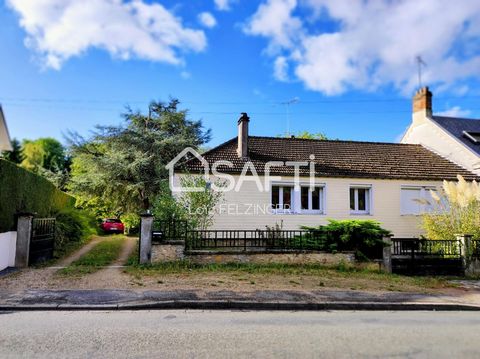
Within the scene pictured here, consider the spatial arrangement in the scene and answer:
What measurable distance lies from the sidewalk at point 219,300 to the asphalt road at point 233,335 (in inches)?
15.2

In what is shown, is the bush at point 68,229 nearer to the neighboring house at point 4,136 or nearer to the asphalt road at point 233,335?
the neighboring house at point 4,136

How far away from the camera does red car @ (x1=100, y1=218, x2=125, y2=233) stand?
27000 millimetres

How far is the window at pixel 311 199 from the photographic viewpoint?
16938 millimetres

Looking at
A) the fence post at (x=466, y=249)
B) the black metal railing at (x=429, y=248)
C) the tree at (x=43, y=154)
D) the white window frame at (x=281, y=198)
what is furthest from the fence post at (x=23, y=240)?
the tree at (x=43, y=154)

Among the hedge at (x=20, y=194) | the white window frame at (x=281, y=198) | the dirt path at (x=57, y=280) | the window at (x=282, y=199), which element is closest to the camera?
the dirt path at (x=57, y=280)

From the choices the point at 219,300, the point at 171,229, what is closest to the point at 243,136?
the point at 171,229

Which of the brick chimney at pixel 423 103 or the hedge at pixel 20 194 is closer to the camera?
the hedge at pixel 20 194

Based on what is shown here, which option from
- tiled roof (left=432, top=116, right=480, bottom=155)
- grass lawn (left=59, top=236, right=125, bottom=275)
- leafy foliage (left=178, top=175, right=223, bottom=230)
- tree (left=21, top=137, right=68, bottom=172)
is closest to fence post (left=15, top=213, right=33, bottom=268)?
grass lawn (left=59, top=236, right=125, bottom=275)

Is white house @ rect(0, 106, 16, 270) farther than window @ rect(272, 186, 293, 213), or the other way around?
window @ rect(272, 186, 293, 213)

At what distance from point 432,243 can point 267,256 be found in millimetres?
6112

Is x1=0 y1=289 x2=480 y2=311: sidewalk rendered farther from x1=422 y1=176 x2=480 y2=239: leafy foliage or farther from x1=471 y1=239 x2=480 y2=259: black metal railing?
x1=422 y1=176 x2=480 y2=239: leafy foliage

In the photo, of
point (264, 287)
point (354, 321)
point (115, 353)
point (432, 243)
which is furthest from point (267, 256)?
point (115, 353)

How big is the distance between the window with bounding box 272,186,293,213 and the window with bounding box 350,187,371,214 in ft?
10.1

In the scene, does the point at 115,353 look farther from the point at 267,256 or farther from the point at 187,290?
the point at 267,256
